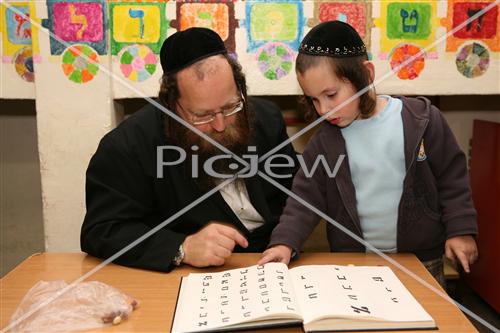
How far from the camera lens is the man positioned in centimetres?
151

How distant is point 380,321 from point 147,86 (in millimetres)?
1571

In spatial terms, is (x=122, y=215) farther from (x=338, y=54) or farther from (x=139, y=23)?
(x=139, y=23)

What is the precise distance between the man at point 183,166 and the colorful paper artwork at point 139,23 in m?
0.49

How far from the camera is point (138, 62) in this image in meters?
2.17

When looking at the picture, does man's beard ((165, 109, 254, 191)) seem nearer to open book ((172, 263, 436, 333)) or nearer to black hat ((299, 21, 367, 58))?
black hat ((299, 21, 367, 58))

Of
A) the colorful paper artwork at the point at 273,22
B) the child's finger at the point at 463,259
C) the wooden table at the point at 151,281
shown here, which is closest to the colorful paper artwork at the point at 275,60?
the colorful paper artwork at the point at 273,22

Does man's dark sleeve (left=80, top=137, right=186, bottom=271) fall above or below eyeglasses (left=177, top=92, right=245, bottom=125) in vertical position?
below

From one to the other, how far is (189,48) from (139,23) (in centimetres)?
69

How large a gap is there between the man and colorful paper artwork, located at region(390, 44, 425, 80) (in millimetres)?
749

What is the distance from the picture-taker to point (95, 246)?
1433 mm

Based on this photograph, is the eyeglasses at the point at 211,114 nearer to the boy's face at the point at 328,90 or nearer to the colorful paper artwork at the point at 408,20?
the boy's face at the point at 328,90

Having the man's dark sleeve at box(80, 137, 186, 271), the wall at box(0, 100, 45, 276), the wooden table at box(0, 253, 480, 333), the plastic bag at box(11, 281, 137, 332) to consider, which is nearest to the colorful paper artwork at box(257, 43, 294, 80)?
the man's dark sleeve at box(80, 137, 186, 271)

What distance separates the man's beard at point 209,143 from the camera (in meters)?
1.64

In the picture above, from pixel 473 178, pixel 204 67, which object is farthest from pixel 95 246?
pixel 473 178
